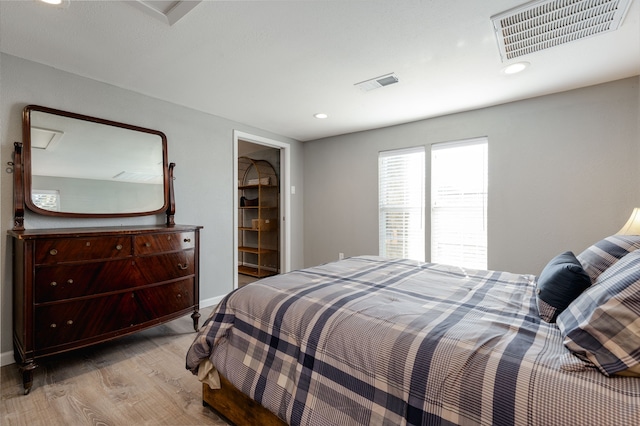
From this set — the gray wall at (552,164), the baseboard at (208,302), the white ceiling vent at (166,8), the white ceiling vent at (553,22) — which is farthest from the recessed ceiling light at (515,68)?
the baseboard at (208,302)

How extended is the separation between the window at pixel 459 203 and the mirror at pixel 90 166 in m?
3.15

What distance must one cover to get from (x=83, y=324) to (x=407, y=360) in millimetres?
2249

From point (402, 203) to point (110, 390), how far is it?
11.3 ft

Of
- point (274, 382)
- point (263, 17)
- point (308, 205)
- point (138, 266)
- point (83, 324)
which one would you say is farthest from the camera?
point (308, 205)

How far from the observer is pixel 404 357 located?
98 cm

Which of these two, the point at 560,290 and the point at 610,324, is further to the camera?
the point at 560,290

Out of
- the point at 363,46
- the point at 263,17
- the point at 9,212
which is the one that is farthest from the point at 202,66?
the point at 9,212

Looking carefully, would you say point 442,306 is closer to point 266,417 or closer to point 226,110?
point 266,417

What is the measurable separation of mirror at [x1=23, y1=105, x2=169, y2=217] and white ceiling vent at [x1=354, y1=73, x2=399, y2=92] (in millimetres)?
2105

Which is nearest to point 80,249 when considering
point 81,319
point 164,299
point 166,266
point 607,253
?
point 81,319

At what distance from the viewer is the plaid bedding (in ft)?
2.58

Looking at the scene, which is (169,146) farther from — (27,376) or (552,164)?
(552,164)

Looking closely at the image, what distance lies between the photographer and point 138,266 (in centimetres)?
228

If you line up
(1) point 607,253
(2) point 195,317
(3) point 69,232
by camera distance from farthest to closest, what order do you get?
(2) point 195,317, (3) point 69,232, (1) point 607,253
